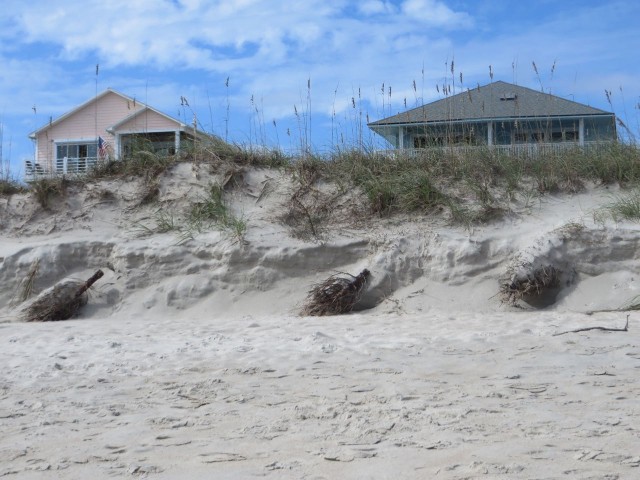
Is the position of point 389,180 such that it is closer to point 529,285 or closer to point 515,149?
point 515,149

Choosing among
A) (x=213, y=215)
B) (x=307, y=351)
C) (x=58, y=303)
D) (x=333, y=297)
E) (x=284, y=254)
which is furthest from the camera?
(x=213, y=215)

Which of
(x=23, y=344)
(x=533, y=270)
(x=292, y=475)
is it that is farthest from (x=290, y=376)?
(x=533, y=270)

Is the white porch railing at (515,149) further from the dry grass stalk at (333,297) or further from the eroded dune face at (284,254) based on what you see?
the dry grass stalk at (333,297)

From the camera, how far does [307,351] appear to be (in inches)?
216

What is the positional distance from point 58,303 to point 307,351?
11.5 ft

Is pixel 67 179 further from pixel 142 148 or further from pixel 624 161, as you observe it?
pixel 624 161

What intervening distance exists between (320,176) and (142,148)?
2.54 metres

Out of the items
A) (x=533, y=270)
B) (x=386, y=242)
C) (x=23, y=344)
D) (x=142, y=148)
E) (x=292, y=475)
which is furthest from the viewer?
(x=142, y=148)

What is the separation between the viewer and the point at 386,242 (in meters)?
8.09

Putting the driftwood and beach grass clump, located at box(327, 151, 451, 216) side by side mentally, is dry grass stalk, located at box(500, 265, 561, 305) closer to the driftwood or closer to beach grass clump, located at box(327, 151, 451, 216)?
beach grass clump, located at box(327, 151, 451, 216)

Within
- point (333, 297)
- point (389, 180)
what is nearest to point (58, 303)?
point (333, 297)

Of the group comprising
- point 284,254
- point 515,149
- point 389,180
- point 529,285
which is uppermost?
point 515,149

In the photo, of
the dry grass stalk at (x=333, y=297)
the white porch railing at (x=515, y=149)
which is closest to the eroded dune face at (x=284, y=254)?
the dry grass stalk at (x=333, y=297)

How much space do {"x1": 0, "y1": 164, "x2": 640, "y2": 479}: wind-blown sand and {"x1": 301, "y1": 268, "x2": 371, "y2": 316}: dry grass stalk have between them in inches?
8.2
